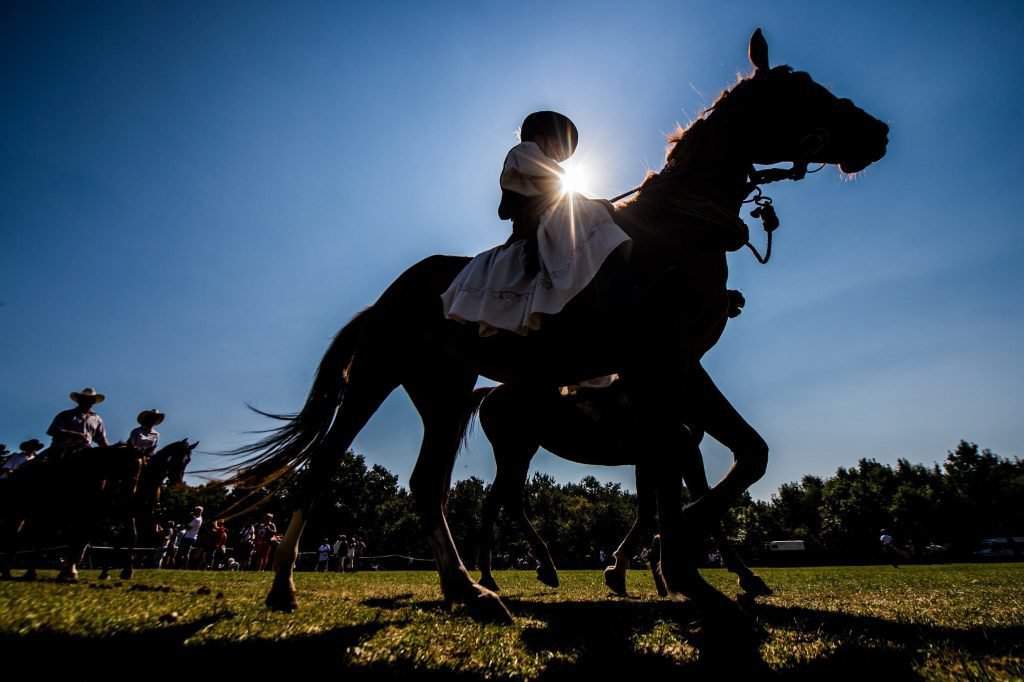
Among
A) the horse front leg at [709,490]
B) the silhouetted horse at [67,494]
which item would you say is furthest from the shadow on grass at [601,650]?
the silhouetted horse at [67,494]

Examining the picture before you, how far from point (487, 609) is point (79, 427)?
874cm

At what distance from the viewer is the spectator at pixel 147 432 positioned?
30.2 ft

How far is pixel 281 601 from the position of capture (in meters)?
3.85

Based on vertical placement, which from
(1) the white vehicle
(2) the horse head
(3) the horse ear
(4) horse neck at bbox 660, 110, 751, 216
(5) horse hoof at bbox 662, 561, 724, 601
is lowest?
(1) the white vehicle

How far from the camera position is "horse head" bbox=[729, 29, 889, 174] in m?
4.16

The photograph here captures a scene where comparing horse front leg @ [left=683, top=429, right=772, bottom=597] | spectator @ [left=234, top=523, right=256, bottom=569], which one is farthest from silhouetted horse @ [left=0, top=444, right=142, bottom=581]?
spectator @ [left=234, top=523, right=256, bottom=569]

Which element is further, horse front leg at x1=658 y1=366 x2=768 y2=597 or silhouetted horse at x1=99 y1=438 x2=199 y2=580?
silhouetted horse at x1=99 y1=438 x2=199 y2=580

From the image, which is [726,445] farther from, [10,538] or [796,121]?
[10,538]

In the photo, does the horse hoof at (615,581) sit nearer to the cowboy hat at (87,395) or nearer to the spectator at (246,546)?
the cowboy hat at (87,395)

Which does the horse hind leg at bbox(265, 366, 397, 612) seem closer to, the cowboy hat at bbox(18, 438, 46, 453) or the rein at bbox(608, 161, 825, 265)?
the rein at bbox(608, 161, 825, 265)

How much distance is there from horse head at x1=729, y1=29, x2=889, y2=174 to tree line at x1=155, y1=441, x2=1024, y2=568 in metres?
58.3

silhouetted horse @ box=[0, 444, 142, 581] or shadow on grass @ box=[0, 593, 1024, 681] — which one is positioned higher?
silhouetted horse @ box=[0, 444, 142, 581]

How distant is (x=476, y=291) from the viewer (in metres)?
3.83

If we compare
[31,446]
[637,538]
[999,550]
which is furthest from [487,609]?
[999,550]
